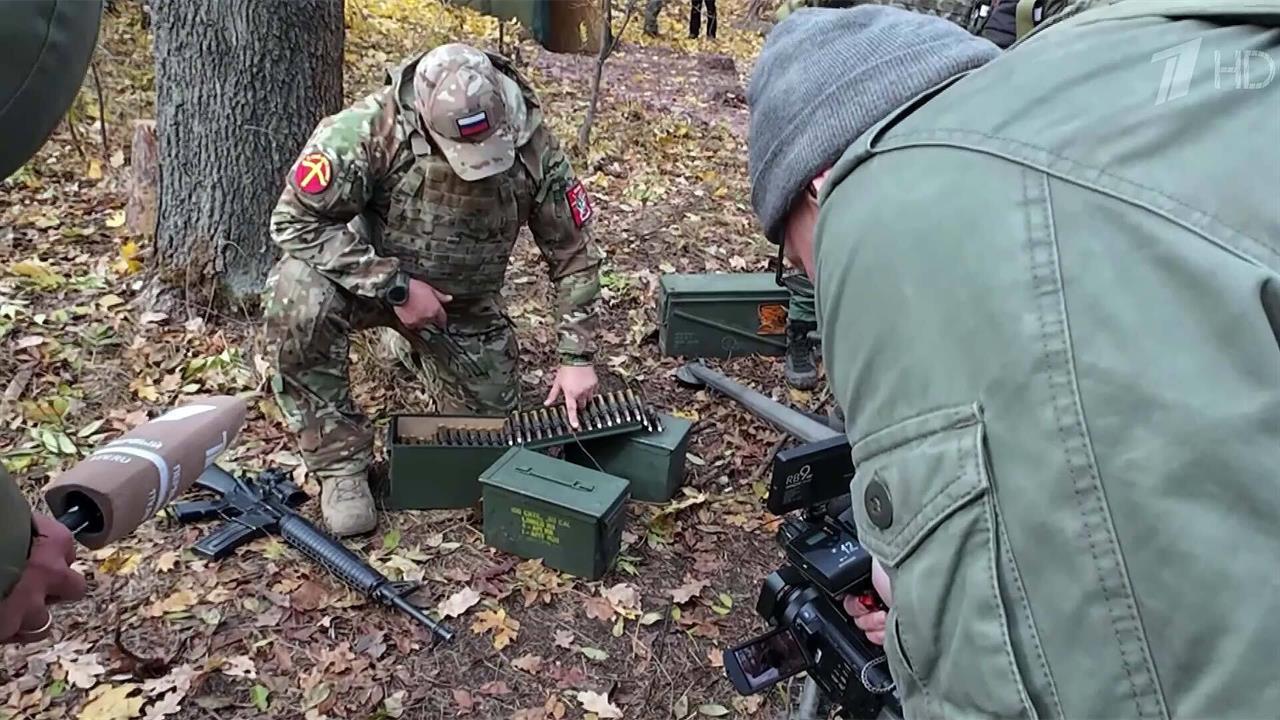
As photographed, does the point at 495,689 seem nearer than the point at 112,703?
No

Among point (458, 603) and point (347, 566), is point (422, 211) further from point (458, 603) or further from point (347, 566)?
point (458, 603)

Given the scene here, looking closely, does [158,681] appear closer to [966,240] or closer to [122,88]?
[966,240]

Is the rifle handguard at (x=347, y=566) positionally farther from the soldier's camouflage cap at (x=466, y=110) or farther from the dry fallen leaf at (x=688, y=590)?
the soldier's camouflage cap at (x=466, y=110)

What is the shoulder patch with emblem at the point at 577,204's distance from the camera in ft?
12.4

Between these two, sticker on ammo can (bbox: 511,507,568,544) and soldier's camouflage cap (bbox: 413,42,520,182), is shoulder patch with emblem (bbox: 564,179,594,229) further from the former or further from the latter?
sticker on ammo can (bbox: 511,507,568,544)

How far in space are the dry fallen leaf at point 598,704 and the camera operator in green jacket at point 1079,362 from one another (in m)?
1.89

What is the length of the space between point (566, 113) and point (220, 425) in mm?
7112

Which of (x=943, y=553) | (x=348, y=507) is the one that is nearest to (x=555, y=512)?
(x=348, y=507)

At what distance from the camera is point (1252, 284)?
0.79 m

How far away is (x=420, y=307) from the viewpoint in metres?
3.56

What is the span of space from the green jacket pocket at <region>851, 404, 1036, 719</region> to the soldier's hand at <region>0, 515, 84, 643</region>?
1.48 m

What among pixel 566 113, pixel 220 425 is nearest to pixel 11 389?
pixel 220 425

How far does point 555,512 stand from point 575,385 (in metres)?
0.67

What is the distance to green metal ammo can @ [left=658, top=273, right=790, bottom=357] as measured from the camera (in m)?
4.68
